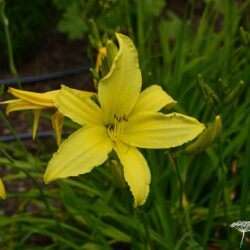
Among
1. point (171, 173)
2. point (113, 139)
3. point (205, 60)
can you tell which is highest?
point (113, 139)

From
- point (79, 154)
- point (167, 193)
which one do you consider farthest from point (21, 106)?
point (167, 193)

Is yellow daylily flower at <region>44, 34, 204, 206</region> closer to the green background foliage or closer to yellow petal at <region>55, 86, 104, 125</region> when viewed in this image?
yellow petal at <region>55, 86, 104, 125</region>

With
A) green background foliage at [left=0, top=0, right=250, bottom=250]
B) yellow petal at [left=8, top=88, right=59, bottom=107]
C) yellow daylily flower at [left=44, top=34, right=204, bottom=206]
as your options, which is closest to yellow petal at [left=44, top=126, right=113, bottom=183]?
yellow daylily flower at [left=44, top=34, right=204, bottom=206]

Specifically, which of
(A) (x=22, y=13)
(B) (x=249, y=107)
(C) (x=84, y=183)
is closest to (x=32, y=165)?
(C) (x=84, y=183)

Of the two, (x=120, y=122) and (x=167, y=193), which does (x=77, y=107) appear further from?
(x=167, y=193)

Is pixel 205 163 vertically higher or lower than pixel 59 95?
lower

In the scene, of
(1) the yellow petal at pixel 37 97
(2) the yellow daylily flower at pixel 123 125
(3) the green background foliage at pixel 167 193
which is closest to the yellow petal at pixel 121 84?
(2) the yellow daylily flower at pixel 123 125

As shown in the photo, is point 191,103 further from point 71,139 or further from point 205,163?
point 71,139

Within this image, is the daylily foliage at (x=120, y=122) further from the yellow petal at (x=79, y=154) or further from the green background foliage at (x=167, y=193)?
the green background foliage at (x=167, y=193)

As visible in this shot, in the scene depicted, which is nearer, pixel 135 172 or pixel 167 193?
pixel 135 172
